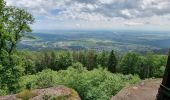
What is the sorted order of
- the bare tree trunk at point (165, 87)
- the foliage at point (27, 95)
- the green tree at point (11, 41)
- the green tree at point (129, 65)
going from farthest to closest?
the green tree at point (129, 65), the green tree at point (11, 41), the foliage at point (27, 95), the bare tree trunk at point (165, 87)

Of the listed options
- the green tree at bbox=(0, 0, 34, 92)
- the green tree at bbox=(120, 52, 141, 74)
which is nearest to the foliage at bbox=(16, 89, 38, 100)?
the green tree at bbox=(0, 0, 34, 92)

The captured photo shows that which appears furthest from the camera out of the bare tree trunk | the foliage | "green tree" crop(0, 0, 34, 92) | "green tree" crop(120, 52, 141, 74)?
"green tree" crop(120, 52, 141, 74)

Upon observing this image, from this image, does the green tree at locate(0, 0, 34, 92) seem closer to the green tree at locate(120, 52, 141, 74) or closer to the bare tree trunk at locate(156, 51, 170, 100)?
the bare tree trunk at locate(156, 51, 170, 100)

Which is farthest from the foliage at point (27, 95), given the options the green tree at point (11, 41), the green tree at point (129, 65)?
the green tree at point (129, 65)

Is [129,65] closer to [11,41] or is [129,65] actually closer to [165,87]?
[11,41]

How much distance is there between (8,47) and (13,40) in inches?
101

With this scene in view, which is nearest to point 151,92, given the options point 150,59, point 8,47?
point 8,47

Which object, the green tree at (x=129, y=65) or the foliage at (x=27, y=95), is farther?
the green tree at (x=129, y=65)

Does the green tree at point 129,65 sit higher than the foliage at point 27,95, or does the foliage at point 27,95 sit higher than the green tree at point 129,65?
the foliage at point 27,95

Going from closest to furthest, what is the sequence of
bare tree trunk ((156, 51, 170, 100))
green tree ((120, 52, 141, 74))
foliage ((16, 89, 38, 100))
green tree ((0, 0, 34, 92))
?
bare tree trunk ((156, 51, 170, 100)) < foliage ((16, 89, 38, 100)) < green tree ((0, 0, 34, 92)) < green tree ((120, 52, 141, 74))

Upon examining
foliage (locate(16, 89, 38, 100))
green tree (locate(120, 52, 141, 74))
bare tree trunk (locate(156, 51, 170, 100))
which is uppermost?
bare tree trunk (locate(156, 51, 170, 100))

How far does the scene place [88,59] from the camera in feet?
430

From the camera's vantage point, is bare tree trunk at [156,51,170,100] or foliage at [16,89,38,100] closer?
bare tree trunk at [156,51,170,100]

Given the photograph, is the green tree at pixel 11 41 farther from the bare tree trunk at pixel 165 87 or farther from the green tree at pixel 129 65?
the green tree at pixel 129 65
